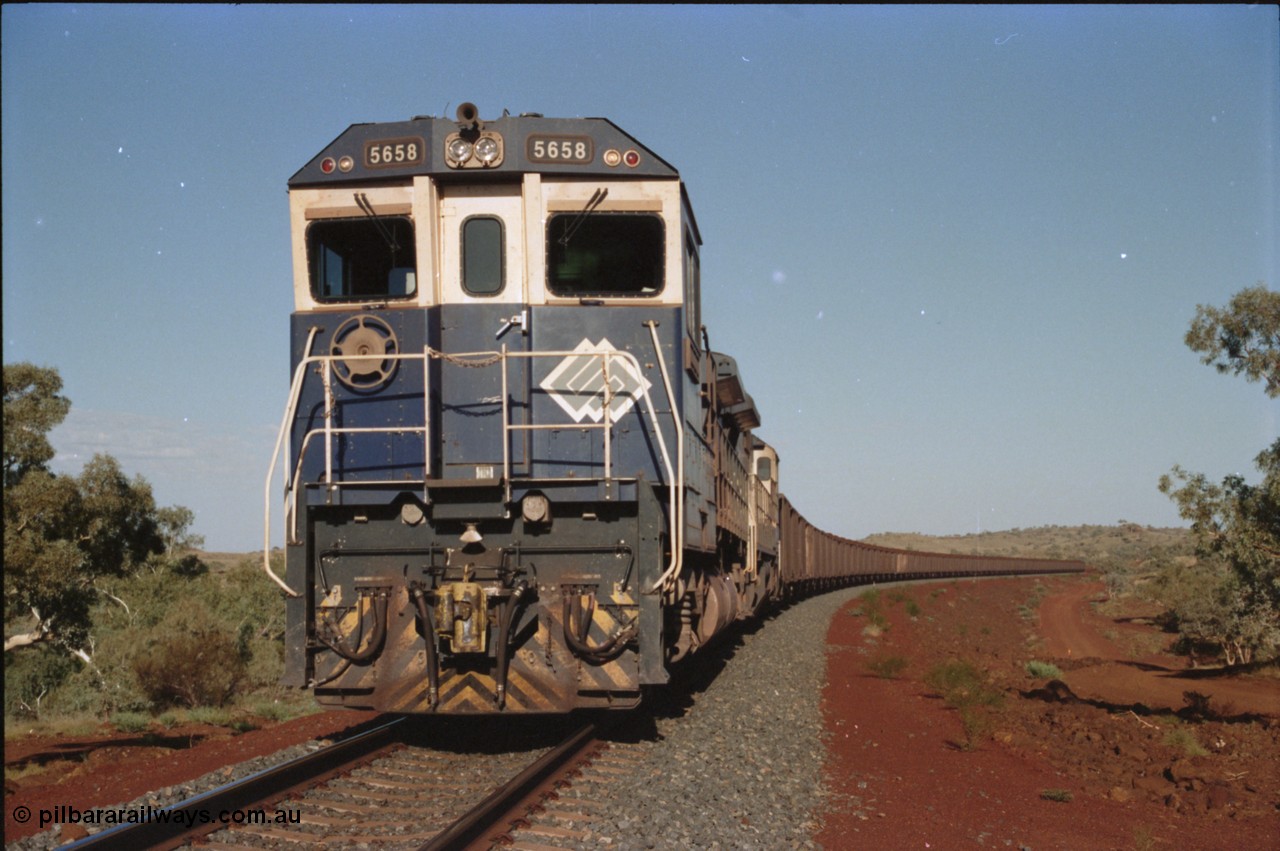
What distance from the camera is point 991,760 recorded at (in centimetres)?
947

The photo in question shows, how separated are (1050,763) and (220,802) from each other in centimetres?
698

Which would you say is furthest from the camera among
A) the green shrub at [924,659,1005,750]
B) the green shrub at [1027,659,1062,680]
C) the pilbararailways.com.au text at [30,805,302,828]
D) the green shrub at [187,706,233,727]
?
the green shrub at [1027,659,1062,680]

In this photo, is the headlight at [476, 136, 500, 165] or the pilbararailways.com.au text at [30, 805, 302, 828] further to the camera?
the headlight at [476, 136, 500, 165]

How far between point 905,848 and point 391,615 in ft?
13.0

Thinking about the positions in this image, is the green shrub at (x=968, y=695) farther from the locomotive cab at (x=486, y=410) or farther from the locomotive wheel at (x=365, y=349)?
the locomotive wheel at (x=365, y=349)

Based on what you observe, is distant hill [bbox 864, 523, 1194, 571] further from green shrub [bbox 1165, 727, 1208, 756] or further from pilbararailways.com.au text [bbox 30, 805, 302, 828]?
pilbararailways.com.au text [bbox 30, 805, 302, 828]

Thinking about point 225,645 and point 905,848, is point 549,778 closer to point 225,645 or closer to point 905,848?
point 905,848

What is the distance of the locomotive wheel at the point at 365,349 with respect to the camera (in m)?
8.33

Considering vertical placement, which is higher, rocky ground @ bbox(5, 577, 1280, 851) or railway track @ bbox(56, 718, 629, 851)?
railway track @ bbox(56, 718, 629, 851)

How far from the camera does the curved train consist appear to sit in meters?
7.86

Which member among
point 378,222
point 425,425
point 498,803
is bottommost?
point 498,803

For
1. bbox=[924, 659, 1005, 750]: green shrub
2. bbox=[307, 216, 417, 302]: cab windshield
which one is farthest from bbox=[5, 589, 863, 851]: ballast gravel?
bbox=[307, 216, 417, 302]: cab windshield

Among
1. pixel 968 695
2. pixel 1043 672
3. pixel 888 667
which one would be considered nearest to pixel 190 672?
pixel 888 667

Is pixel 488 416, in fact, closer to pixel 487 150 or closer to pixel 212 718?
pixel 487 150
